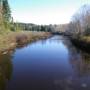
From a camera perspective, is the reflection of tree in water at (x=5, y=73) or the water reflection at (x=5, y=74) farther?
the reflection of tree in water at (x=5, y=73)

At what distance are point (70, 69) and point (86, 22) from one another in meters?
37.3

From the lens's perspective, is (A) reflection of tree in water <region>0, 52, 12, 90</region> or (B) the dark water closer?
(B) the dark water

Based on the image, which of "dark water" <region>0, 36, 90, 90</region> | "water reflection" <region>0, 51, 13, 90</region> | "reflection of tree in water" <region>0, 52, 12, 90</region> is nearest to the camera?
"dark water" <region>0, 36, 90, 90</region>

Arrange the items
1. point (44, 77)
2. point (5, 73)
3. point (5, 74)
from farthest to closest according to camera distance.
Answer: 1. point (5, 73)
2. point (5, 74)
3. point (44, 77)

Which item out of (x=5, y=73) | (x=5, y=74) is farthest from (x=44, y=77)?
(x=5, y=73)

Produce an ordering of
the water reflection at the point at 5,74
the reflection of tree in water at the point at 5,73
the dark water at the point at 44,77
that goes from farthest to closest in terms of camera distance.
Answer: the reflection of tree in water at the point at 5,73 < the water reflection at the point at 5,74 < the dark water at the point at 44,77

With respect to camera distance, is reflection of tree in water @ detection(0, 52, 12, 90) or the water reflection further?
reflection of tree in water @ detection(0, 52, 12, 90)

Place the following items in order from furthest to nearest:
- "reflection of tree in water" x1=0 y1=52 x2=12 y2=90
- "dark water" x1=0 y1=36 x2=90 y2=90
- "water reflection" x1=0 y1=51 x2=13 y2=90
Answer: "reflection of tree in water" x1=0 y1=52 x2=12 y2=90
"water reflection" x1=0 y1=51 x2=13 y2=90
"dark water" x1=0 y1=36 x2=90 y2=90

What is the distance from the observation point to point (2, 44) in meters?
36.4

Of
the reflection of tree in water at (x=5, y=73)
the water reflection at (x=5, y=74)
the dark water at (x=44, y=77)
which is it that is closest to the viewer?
the dark water at (x=44, y=77)

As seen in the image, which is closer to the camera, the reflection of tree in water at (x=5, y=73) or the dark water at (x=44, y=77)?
the dark water at (x=44, y=77)

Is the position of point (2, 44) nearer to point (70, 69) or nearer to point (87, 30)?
point (70, 69)

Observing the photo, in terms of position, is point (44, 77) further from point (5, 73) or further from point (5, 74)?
point (5, 73)

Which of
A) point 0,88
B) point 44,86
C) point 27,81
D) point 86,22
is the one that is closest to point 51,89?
point 44,86
